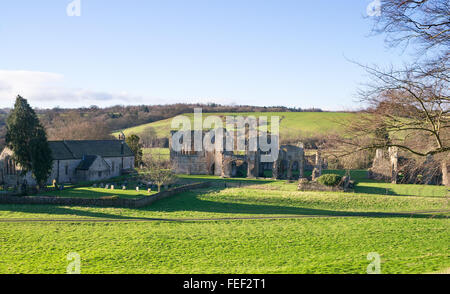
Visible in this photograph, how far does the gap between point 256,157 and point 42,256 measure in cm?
3897

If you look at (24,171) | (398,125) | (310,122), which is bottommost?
(24,171)

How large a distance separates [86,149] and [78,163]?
3.88 metres

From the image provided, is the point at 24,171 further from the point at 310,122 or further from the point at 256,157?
the point at 310,122

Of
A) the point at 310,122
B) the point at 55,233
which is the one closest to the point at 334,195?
the point at 55,233

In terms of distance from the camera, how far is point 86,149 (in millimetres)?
53875

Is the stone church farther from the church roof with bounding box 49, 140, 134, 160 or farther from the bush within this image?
the bush

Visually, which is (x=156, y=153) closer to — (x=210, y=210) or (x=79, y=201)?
(x=79, y=201)

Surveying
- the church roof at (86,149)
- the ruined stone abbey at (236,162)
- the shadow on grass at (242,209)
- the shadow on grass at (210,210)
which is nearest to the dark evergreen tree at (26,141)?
the church roof at (86,149)

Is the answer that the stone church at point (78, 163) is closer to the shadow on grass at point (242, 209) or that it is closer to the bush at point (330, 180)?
the shadow on grass at point (242, 209)

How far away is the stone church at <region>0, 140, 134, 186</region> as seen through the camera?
147 ft

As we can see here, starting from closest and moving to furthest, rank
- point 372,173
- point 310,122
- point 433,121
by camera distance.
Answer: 1. point 433,121
2. point 372,173
3. point 310,122

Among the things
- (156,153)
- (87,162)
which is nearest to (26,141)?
(87,162)

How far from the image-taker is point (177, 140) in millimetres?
60906

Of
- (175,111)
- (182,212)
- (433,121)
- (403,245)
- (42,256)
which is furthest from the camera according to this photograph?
(175,111)
